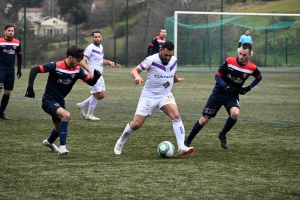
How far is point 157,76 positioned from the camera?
920 cm

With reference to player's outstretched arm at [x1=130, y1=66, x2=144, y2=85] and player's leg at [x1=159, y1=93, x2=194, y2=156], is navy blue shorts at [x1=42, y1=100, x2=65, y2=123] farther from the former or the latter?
player's leg at [x1=159, y1=93, x2=194, y2=156]

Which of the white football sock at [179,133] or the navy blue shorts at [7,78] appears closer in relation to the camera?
the white football sock at [179,133]

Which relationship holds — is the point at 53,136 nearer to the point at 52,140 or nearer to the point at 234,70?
the point at 52,140

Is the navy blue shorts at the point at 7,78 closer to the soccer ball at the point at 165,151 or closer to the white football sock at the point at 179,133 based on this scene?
the white football sock at the point at 179,133

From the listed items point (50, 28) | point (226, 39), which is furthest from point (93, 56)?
point (50, 28)

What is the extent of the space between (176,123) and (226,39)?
27.2 meters

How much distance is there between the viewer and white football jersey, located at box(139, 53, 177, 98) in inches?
361

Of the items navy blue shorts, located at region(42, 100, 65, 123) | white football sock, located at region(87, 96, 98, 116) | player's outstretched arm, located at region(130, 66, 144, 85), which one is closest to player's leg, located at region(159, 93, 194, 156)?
player's outstretched arm, located at region(130, 66, 144, 85)

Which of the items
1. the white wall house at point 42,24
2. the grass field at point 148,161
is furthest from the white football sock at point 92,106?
the white wall house at point 42,24

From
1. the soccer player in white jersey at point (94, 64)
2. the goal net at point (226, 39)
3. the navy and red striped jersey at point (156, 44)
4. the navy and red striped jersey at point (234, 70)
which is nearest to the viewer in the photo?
the navy and red striped jersey at point (234, 70)

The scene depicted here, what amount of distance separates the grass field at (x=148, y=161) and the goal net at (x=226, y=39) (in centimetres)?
1889

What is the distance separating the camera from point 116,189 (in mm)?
6789

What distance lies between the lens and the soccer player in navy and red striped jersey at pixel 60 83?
8898mm

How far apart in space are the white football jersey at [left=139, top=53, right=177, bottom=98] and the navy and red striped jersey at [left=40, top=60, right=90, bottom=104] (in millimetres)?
881
